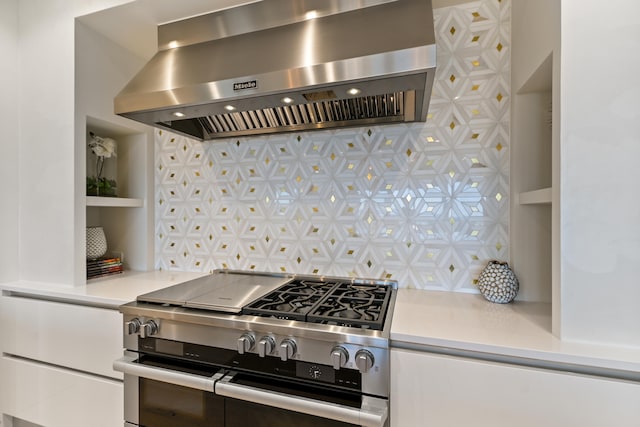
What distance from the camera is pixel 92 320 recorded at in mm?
1361

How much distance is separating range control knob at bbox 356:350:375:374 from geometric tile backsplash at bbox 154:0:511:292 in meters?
0.64

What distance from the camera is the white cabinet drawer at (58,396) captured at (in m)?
1.35

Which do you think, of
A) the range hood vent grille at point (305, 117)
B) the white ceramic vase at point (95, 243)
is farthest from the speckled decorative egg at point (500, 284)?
the white ceramic vase at point (95, 243)

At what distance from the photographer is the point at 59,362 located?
1437 millimetres

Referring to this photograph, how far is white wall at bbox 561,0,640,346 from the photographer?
84 cm

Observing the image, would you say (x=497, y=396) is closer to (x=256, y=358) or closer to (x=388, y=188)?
(x=256, y=358)

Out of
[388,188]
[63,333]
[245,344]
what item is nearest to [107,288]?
[63,333]

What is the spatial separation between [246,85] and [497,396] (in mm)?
1293

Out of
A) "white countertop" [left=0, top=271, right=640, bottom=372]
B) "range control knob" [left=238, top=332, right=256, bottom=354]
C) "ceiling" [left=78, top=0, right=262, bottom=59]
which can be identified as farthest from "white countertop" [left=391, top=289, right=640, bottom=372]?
"ceiling" [left=78, top=0, right=262, bottom=59]

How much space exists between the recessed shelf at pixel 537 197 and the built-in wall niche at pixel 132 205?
82.0 inches

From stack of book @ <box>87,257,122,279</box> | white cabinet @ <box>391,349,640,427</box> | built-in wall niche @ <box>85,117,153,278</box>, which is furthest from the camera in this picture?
built-in wall niche @ <box>85,117,153,278</box>

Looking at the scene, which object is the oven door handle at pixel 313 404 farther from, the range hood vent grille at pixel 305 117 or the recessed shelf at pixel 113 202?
the recessed shelf at pixel 113 202

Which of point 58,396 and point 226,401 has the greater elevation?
point 226,401

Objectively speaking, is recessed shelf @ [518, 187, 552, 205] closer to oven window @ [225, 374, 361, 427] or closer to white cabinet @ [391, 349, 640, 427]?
white cabinet @ [391, 349, 640, 427]
